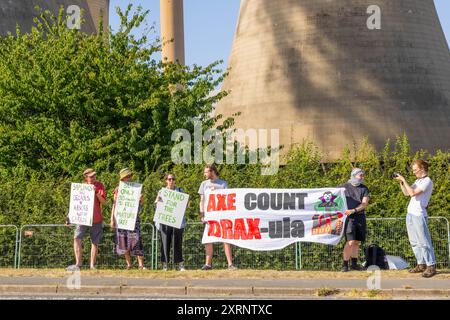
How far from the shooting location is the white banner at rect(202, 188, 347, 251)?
42.2 feet

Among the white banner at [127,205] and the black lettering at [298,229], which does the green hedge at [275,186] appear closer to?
the black lettering at [298,229]

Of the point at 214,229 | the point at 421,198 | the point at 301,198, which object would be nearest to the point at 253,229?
the point at 214,229

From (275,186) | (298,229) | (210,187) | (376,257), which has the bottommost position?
(376,257)

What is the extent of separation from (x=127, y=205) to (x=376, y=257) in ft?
15.3

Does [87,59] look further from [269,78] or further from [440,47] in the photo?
[440,47]

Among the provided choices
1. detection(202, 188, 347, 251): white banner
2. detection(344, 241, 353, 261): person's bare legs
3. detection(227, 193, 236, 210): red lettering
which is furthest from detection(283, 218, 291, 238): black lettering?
detection(344, 241, 353, 261): person's bare legs

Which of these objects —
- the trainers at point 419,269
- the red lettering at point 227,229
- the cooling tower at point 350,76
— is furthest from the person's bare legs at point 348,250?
the cooling tower at point 350,76

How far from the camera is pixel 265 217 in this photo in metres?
13.0

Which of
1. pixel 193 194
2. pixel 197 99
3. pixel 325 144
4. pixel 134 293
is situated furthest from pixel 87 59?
pixel 134 293

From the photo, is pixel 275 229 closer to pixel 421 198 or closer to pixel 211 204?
pixel 211 204

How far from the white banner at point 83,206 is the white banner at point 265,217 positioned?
2086 millimetres

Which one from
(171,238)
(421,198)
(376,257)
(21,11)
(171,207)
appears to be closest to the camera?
(421,198)

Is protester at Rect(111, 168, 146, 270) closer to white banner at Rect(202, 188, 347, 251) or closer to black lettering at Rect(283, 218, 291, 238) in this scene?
white banner at Rect(202, 188, 347, 251)

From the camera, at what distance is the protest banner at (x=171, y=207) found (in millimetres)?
12766
